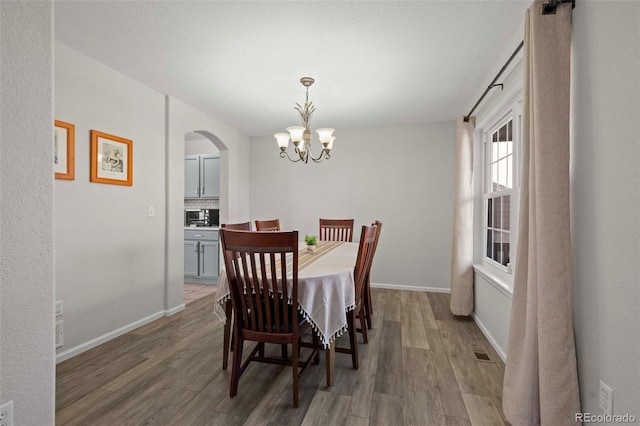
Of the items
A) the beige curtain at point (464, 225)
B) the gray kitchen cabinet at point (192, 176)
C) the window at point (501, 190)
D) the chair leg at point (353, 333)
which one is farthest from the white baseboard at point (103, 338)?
the window at point (501, 190)

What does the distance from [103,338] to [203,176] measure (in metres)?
3.01

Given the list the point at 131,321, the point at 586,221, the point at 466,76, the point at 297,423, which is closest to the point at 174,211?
the point at 131,321

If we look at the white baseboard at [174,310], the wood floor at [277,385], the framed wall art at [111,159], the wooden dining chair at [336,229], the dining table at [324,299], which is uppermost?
the framed wall art at [111,159]

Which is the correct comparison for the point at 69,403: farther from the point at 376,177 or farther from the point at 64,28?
the point at 376,177

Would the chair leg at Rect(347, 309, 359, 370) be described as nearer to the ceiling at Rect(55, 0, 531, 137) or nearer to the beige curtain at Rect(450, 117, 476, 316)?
the beige curtain at Rect(450, 117, 476, 316)

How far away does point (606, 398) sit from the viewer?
4.07 feet

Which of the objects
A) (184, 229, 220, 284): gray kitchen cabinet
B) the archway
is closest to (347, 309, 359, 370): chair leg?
the archway

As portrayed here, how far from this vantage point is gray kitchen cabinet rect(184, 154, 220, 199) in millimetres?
5082

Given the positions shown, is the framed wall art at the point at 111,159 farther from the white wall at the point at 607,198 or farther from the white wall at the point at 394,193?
the white wall at the point at 607,198

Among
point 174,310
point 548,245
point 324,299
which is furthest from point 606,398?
point 174,310

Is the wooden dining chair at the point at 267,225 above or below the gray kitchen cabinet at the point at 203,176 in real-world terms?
below

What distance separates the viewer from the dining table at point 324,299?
1.83m

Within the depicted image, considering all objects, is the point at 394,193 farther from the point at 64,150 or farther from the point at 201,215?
the point at 64,150

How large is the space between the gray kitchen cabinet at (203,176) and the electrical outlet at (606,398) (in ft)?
16.0
